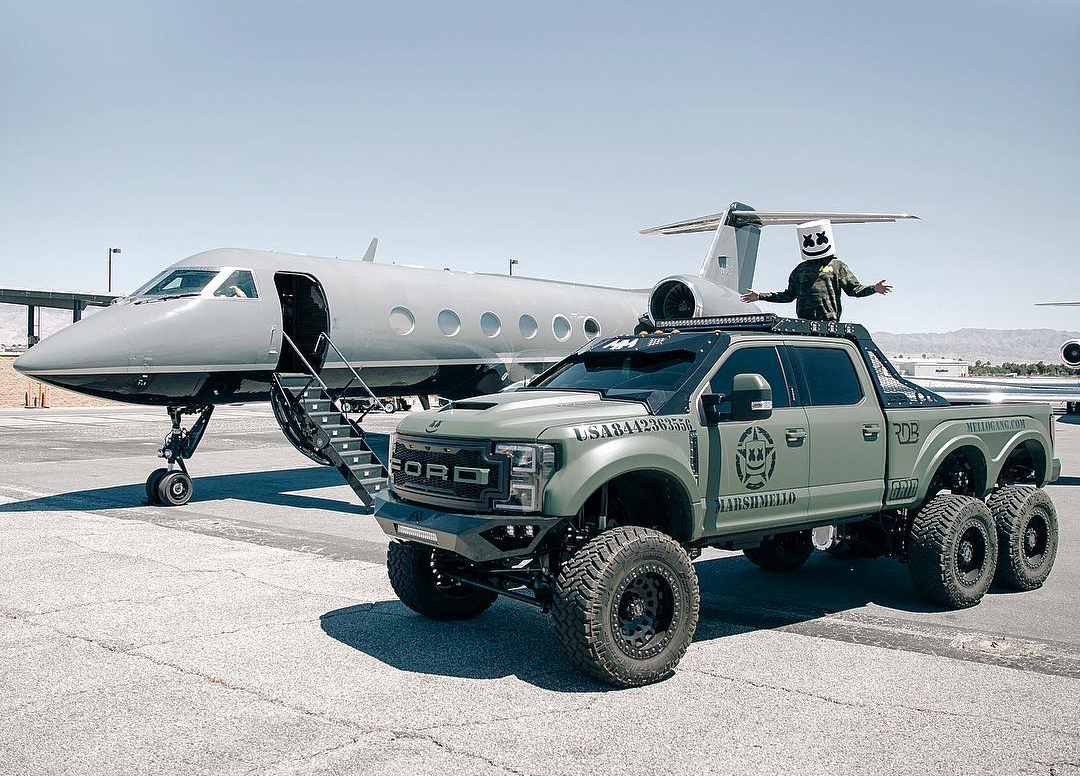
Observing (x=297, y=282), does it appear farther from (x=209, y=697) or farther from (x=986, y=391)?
→ (x=986, y=391)

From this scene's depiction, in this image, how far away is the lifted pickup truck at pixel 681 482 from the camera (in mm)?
5363

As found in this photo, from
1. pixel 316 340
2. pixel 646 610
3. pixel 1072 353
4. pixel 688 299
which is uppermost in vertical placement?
pixel 688 299

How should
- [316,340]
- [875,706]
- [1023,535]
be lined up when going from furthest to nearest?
[316,340], [1023,535], [875,706]

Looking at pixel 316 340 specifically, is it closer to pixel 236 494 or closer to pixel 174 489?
pixel 236 494

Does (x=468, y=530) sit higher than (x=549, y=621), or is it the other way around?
(x=468, y=530)

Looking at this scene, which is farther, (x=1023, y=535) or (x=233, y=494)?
(x=233, y=494)

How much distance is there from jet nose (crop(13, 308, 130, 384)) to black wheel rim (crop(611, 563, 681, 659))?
8800 millimetres

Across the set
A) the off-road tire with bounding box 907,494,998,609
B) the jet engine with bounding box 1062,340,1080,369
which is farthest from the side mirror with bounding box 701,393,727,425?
the jet engine with bounding box 1062,340,1080,369

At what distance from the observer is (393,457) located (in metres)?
6.42

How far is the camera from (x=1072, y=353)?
20531 mm

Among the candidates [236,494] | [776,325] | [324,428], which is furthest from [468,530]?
[236,494]

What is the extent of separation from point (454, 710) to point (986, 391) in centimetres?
1622

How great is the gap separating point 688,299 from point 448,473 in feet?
39.7

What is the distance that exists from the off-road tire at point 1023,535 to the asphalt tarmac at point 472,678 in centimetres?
19
